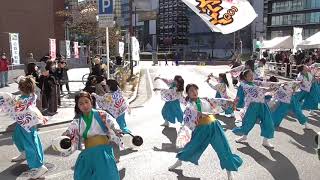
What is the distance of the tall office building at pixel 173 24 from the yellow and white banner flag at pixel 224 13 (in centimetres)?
10674

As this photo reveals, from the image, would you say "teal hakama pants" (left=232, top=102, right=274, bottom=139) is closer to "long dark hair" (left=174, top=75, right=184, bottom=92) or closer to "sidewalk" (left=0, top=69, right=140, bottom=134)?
"long dark hair" (left=174, top=75, right=184, bottom=92)

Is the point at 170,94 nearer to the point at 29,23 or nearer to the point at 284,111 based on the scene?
the point at 284,111

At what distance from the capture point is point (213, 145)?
6801 mm

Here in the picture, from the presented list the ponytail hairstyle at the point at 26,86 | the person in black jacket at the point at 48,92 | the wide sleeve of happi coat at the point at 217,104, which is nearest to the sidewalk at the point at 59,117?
the person in black jacket at the point at 48,92

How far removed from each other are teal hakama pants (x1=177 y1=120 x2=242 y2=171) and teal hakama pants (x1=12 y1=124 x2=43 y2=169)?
2318 mm

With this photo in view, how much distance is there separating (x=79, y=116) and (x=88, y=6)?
40.2 m

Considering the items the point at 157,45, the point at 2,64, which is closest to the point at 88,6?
the point at 2,64

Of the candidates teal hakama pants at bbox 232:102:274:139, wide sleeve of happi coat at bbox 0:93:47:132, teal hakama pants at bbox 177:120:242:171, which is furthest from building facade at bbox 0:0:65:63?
teal hakama pants at bbox 177:120:242:171

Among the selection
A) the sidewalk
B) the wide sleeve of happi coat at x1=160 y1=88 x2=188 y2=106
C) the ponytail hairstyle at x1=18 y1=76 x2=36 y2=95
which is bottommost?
the sidewalk

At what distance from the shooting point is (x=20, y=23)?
1590 inches

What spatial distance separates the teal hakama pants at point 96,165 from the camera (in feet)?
16.9

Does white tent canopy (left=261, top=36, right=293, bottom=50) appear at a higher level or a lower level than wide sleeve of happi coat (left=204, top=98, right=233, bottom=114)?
higher

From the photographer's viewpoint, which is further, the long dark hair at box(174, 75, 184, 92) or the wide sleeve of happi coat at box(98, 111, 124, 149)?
the long dark hair at box(174, 75, 184, 92)

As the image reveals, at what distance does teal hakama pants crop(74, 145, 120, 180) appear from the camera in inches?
203
